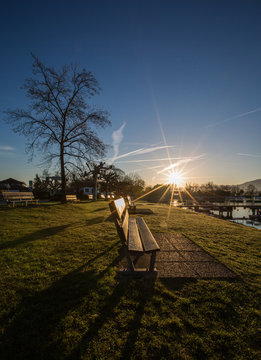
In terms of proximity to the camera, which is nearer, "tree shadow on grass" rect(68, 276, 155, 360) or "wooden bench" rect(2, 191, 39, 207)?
"tree shadow on grass" rect(68, 276, 155, 360)

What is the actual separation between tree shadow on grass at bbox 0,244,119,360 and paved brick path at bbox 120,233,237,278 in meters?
0.92

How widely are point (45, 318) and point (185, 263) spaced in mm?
2457

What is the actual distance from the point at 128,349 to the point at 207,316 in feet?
3.20

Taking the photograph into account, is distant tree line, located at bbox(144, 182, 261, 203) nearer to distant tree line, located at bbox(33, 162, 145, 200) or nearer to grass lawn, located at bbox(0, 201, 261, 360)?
distant tree line, located at bbox(33, 162, 145, 200)

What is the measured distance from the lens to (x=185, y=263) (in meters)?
3.24

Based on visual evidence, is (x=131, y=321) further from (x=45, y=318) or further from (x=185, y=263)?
(x=185, y=263)

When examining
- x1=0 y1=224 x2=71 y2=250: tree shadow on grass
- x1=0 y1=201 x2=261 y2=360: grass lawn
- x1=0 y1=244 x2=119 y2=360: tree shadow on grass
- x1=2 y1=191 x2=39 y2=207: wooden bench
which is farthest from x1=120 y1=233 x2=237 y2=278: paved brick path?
x1=2 y1=191 x2=39 y2=207: wooden bench

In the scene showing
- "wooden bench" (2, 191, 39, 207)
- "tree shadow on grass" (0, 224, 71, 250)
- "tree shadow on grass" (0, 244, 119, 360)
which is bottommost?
"tree shadow on grass" (0, 244, 119, 360)

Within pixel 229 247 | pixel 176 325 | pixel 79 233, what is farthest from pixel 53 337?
pixel 229 247

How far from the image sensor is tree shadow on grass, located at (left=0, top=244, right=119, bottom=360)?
148 cm

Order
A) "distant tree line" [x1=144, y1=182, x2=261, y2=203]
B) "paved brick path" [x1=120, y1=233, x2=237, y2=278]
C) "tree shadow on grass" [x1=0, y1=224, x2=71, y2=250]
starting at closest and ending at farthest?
"paved brick path" [x1=120, y1=233, x2=237, y2=278]
"tree shadow on grass" [x1=0, y1=224, x2=71, y2=250]
"distant tree line" [x1=144, y1=182, x2=261, y2=203]

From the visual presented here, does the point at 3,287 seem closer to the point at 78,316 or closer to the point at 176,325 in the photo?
the point at 78,316

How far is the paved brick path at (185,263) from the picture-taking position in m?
2.84

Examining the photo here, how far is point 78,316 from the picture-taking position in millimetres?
1860
